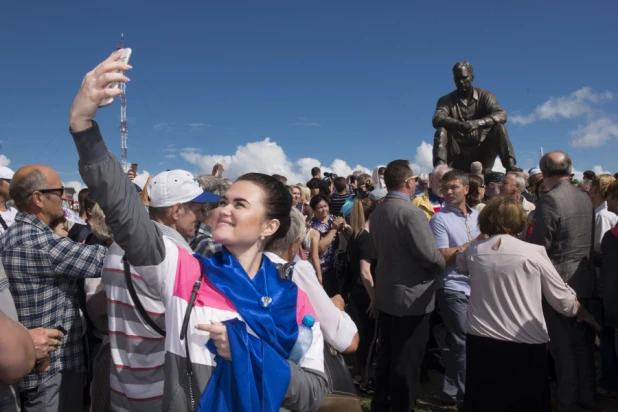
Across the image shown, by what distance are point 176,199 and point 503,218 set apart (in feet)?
7.99

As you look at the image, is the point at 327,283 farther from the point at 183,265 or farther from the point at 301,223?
the point at 183,265

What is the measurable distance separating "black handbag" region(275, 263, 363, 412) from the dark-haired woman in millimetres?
3619

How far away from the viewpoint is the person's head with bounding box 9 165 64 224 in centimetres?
285

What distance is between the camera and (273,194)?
1932 millimetres

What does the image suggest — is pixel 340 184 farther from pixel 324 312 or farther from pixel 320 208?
pixel 324 312

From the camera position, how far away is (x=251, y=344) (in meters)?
1.53

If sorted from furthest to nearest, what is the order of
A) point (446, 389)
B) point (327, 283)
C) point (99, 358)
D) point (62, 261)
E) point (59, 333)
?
point (327, 283), point (446, 389), point (62, 261), point (99, 358), point (59, 333)

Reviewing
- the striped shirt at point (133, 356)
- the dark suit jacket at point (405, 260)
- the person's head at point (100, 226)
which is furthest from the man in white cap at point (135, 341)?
the dark suit jacket at point (405, 260)

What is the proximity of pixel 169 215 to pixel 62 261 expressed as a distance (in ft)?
2.41

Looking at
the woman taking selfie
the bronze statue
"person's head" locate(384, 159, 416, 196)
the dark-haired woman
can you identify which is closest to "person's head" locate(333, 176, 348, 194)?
the bronze statue

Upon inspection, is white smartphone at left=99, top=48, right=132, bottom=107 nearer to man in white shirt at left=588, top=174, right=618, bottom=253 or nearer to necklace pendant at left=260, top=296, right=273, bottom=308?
necklace pendant at left=260, top=296, right=273, bottom=308

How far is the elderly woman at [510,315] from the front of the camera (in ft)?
10.8

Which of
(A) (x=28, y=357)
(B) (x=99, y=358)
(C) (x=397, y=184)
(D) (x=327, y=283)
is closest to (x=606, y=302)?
(C) (x=397, y=184)

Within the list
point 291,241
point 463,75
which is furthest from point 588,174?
point 291,241
